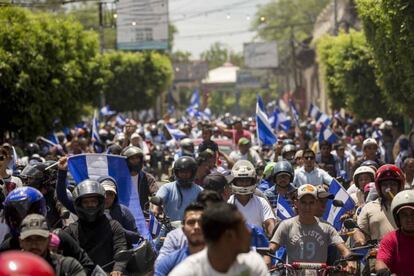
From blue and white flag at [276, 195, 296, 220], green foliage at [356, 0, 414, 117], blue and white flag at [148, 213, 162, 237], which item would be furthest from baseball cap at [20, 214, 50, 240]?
green foliage at [356, 0, 414, 117]

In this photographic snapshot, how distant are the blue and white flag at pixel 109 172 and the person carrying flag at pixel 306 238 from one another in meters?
2.92

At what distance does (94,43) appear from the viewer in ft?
137

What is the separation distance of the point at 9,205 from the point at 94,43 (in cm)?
3287

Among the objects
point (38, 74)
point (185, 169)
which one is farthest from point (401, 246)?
point (38, 74)

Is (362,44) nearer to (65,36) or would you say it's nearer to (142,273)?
(65,36)

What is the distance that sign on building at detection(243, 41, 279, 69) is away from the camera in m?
103

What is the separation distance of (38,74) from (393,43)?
40.4 ft

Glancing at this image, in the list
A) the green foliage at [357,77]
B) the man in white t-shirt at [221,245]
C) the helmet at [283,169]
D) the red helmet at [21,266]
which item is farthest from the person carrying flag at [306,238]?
the green foliage at [357,77]

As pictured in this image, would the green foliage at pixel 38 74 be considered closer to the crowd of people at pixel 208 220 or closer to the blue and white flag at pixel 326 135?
the blue and white flag at pixel 326 135

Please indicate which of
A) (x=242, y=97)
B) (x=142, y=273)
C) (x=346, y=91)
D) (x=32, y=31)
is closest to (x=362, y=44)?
(x=346, y=91)

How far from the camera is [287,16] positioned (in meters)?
129

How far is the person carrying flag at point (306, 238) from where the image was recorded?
10.1 metres

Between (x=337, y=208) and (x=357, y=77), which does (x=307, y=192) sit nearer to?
(x=337, y=208)

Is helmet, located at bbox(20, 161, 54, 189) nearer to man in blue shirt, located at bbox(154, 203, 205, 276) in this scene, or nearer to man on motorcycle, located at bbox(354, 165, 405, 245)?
man on motorcycle, located at bbox(354, 165, 405, 245)
